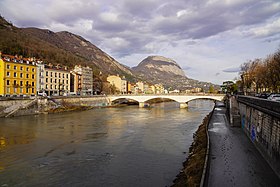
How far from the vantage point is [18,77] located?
47.8m

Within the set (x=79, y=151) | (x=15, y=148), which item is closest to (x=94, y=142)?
(x=79, y=151)

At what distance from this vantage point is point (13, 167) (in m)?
13.8

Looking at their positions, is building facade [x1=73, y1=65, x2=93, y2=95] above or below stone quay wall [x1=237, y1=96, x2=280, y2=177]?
above

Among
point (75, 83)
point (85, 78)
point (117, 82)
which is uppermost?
point (85, 78)

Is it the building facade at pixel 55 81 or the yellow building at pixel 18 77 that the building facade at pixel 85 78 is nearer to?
the building facade at pixel 55 81

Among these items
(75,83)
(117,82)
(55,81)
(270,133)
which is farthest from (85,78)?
(270,133)

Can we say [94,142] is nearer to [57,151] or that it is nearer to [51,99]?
[57,151]

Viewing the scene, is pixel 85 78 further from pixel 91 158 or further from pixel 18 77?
pixel 91 158

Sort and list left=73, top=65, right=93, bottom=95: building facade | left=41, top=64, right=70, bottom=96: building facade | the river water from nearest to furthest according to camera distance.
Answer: the river water → left=41, top=64, right=70, bottom=96: building facade → left=73, top=65, right=93, bottom=95: building facade

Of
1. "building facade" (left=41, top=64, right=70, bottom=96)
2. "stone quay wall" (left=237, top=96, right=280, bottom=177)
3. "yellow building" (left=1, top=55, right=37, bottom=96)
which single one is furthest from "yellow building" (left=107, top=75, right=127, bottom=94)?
"stone quay wall" (left=237, top=96, right=280, bottom=177)

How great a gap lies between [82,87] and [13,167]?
210 feet

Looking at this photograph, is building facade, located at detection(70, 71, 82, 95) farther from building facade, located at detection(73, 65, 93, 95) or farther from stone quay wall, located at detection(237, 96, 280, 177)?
stone quay wall, located at detection(237, 96, 280, 177)

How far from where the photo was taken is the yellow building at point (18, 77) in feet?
149

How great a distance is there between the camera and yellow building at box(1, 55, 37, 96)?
45400 millimetres
